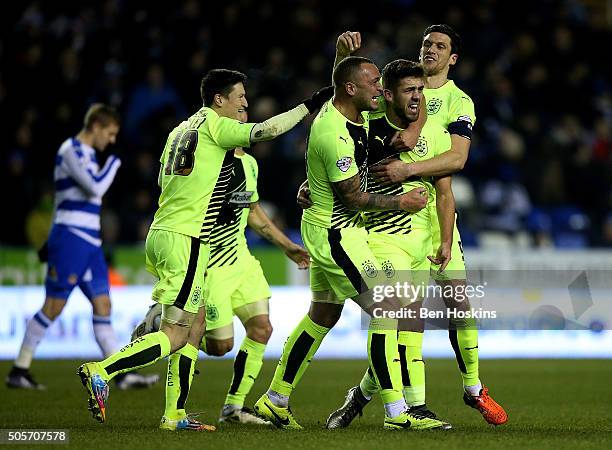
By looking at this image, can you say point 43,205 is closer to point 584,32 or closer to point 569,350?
point 569,350

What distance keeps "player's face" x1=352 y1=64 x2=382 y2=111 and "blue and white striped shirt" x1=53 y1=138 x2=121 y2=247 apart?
159 inches

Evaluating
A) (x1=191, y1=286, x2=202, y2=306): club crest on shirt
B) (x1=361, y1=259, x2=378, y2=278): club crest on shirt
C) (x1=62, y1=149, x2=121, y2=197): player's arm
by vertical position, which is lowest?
(x1=191, y1=286, x2=202, y2=306): club crest on shirt

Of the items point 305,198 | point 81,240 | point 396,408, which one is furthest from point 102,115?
point 396,408

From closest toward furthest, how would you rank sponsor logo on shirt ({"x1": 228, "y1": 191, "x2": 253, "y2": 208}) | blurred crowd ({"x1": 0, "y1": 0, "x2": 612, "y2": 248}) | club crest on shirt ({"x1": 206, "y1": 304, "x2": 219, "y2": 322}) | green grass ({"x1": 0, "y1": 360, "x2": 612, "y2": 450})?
green grass ({"x1": 0, "y1": 360, "x2": 612, "y2": 450}) < club crest on shirt ({"x1": 206, "y1": 304, "x2": 219, "y2": 322}) < sponsor logo on shirt ({"x1": 228, "y1": 191, "x2": 253, "y2": 208}) < blurred crowd ({"x1": 0, "y1": 0, "x2": 612, "y2": 248})

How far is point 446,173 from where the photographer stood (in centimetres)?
790

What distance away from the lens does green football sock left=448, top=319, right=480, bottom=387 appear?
26.8 ft

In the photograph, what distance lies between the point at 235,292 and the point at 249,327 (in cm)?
29

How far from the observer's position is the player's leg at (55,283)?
10.9 metres

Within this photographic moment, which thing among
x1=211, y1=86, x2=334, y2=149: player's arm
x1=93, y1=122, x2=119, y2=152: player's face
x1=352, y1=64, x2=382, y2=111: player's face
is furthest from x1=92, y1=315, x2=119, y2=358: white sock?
x1=352, y1=64, x2=382, y2=111: player's face

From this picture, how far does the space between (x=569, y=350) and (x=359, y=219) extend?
7.87m

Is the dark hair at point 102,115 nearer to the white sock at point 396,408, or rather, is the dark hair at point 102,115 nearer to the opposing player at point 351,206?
the opposing player at point 351,206

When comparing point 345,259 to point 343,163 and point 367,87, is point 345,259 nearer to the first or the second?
point 343,163

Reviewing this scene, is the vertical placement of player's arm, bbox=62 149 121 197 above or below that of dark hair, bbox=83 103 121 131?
below

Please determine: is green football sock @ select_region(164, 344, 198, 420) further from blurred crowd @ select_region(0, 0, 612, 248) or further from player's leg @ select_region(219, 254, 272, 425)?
blurred crowd @ select_region(0, 0, 612, 248)
